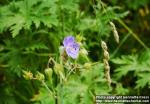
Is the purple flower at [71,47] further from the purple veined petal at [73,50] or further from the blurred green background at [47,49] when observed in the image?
the blurred green background at [47,49]

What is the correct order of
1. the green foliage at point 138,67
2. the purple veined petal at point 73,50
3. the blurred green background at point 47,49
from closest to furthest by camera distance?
the purple veined petal at point 73,50 < the blurred green background at point 47,49 < the green foliage at point 138,67

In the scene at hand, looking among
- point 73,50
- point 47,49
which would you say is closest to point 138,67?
point 47,49

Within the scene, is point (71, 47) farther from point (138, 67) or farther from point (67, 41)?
point (138, 67)

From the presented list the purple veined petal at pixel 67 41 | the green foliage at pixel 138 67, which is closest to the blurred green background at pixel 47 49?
the green foliage at pixel 138 67

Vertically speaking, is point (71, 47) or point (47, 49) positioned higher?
point (71, 47)

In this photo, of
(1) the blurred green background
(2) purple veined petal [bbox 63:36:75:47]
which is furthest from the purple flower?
(1) the blurred green background

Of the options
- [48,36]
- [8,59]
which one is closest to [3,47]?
[8,59]

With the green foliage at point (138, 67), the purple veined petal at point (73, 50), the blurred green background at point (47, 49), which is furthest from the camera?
the green foliage at point (138, 67)

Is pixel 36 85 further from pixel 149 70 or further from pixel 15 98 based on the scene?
pixel 149 70
